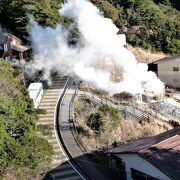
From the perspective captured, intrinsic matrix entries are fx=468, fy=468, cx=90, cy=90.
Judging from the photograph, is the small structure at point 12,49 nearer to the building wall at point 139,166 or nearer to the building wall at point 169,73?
the building wall at point 169,73

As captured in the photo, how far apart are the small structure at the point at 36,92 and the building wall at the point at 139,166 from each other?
9969 mm

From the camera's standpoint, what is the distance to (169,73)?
148 ft

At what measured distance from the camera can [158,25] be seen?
54688 mm

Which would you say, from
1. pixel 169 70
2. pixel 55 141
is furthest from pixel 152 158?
pixel 169 70

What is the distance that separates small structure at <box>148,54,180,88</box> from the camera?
44.8 m

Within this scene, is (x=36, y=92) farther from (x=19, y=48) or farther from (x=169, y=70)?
(x=169, y=70)

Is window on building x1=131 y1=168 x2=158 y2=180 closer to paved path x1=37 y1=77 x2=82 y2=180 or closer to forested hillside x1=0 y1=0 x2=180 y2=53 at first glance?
paved path x1=37 y1=77 x2=82 y2=180

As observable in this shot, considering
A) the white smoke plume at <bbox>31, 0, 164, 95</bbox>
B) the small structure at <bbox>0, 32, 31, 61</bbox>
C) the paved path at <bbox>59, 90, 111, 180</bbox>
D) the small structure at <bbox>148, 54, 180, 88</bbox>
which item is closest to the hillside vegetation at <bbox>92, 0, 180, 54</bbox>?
the small structure at <bbox>148, 54, 180, 88</bbox>

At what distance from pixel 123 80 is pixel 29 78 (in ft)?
24.5

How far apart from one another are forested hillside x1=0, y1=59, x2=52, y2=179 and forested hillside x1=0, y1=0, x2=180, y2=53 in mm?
14852

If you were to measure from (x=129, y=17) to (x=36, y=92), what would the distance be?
28.1 meters

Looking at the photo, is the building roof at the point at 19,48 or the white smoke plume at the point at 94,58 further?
the building roof at the point at 19,48

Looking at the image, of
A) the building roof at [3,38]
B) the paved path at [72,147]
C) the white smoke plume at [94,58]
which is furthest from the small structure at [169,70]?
the building roof at [3,38]

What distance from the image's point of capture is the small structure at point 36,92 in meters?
32.2
